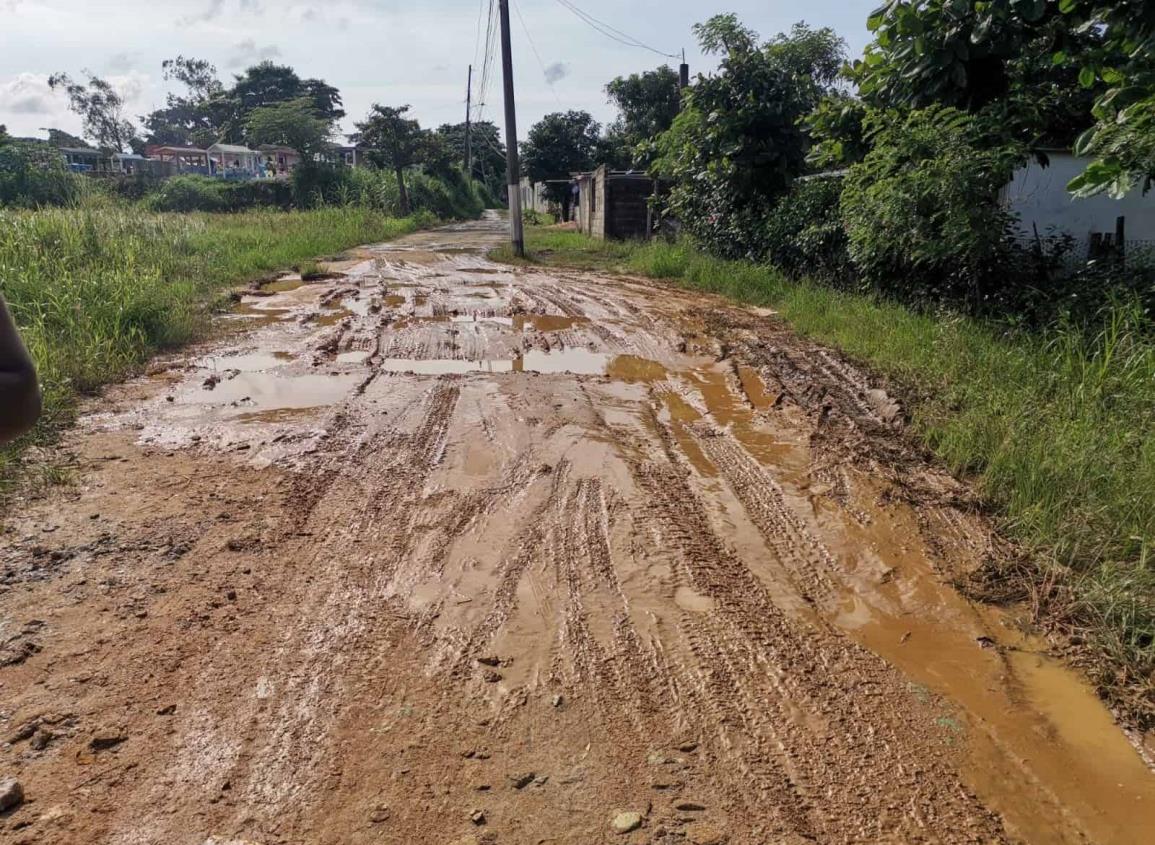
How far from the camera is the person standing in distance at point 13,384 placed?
1.30 meters

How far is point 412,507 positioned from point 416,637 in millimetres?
1332

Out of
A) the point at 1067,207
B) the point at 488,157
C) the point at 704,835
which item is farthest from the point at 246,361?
the point at 488,157

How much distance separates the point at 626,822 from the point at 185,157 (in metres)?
66.6

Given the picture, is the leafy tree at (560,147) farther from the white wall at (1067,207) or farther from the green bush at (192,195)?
the white wall at (1067,207)

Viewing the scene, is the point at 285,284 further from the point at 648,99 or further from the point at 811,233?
the point at 648,99

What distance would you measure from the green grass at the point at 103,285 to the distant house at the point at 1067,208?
9.60 meters

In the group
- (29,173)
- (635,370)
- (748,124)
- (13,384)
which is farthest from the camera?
(29,173)

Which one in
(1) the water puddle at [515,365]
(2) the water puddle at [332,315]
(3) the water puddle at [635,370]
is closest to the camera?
(3) the water puddle at [635,370]

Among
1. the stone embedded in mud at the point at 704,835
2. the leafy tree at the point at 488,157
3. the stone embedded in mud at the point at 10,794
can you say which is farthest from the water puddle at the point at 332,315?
the leafy tree at the point at 488,157

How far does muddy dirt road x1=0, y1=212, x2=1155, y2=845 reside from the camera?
234 cm

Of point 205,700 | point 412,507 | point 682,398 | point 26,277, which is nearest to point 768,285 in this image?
point 682,398

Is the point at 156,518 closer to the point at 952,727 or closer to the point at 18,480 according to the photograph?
the point at 18,480

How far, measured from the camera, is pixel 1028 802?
2432 mm

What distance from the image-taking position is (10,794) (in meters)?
2.29
